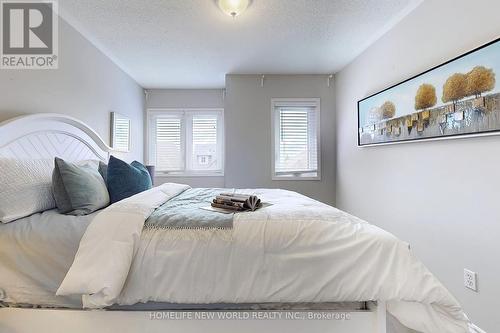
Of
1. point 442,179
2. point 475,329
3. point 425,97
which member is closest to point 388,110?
point 425,97

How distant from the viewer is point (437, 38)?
80.1 inches

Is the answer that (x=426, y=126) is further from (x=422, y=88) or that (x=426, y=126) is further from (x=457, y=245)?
(x=457, y=245)

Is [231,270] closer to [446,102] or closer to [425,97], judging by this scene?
[446,102]

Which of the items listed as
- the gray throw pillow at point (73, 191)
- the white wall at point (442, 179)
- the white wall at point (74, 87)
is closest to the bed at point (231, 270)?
the gray throw pillow at point (73, 191)

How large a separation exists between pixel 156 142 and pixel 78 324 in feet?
11.8

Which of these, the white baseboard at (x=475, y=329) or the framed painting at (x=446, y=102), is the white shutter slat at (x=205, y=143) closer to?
the framed painting at (x=446, y=102)

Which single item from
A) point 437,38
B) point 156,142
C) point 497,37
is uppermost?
point 437,38

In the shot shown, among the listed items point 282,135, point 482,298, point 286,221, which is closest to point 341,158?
point 282,135

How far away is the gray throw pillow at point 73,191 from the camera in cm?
158

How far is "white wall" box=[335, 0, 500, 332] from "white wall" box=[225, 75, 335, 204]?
0.96m

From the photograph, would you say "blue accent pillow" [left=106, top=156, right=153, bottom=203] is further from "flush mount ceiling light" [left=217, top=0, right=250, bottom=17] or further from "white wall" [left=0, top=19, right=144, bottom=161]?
"flush mount ceiling light" [left=217, top=0, right=250, bottom=17]


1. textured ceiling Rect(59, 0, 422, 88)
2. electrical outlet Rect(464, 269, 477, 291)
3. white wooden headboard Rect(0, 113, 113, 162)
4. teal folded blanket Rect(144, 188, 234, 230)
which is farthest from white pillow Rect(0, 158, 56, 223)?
electrical outlet Rect(464, 269, 477, 291)

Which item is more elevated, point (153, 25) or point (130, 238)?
point (153, 25)

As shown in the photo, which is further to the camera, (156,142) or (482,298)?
(156,142)
